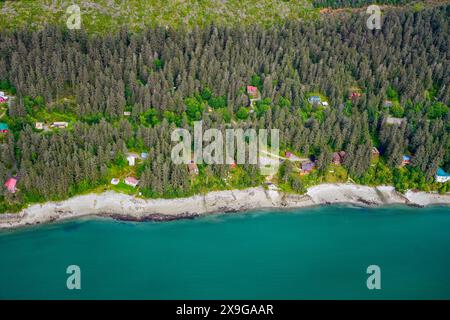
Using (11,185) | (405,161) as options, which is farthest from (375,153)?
(11,185)

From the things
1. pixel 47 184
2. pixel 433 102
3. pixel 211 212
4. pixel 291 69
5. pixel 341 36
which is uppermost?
pixel 341 36

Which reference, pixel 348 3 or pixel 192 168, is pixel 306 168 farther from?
pixel 348 3

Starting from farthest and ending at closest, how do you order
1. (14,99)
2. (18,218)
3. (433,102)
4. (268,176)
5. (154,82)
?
(433,102), (154,82), (14,99), (268,176), (18,218)

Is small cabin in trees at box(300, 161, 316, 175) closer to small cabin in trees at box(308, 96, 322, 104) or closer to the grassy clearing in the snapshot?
small cabin in trees at box(308, 96, 322, 104)

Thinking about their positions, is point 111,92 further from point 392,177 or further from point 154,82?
point 392,177

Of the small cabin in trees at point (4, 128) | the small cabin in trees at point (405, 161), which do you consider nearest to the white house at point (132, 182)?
the small cabin in trees at point (4, 128)

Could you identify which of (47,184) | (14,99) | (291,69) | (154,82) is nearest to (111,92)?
(154,82)

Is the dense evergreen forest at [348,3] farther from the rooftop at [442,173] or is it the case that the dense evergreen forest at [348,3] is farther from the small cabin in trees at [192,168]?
the small cabin in trees at [192,168]
